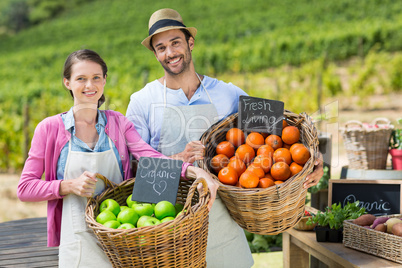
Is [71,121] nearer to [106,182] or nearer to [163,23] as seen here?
[106,182]

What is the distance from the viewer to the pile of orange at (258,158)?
1834mm

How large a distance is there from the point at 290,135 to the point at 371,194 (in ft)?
3.07

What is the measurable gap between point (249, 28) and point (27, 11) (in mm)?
30742

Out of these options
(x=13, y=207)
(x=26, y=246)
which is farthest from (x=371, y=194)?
(x=13, y=207)

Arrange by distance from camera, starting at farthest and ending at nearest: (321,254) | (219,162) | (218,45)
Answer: (218,45) < (321,254) < (219,162)

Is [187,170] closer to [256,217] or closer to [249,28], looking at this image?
[256,217]

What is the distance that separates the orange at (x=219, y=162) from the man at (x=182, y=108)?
0.60 feet

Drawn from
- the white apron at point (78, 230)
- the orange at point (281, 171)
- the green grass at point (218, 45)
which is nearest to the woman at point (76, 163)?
the white apron at point (78, 230)

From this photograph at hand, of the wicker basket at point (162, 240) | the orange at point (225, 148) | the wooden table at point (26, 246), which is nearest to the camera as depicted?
the wicker basket at point (162, 240)

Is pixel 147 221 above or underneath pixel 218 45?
underneath

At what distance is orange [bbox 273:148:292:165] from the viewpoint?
189cm

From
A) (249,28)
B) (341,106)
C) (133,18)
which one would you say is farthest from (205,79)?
(133,18)

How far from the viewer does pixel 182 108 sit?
2.15m

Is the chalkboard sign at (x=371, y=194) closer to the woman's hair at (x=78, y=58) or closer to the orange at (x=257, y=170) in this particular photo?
the orange at (x=257, y=170)
